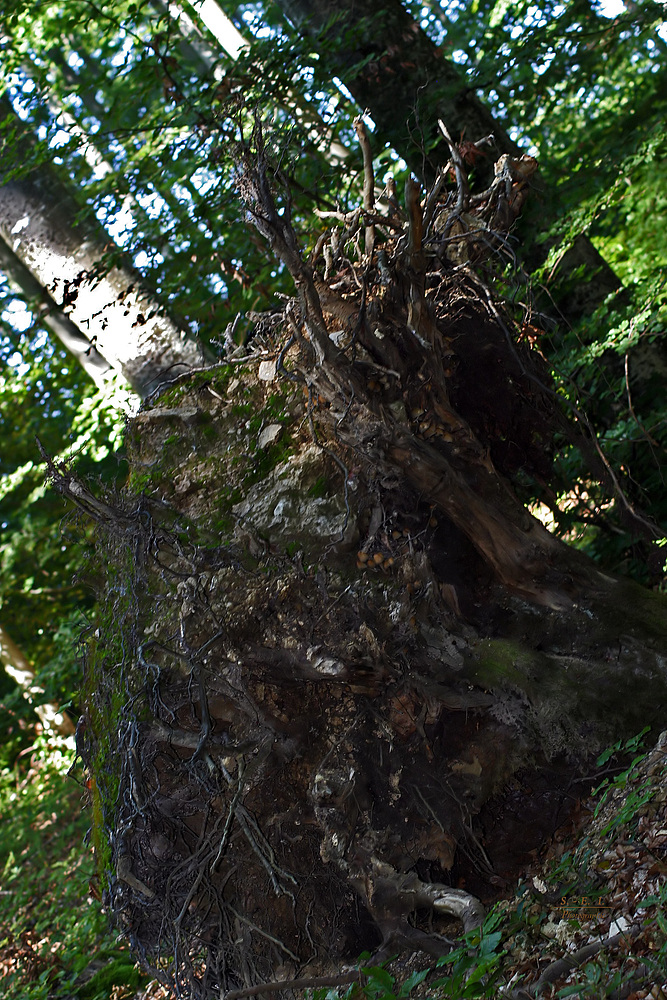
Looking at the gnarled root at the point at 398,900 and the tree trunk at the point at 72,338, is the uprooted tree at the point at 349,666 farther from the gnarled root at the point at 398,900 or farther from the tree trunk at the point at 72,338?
the tree trunk at the point at 72,338

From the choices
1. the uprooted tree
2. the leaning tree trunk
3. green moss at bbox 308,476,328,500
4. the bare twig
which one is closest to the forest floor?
the uprooted tree

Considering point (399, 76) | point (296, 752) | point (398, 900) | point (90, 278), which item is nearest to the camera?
point (398, 900)

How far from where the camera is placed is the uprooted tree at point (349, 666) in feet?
11.4

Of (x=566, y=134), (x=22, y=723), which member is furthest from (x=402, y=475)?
(x=22, y=723)

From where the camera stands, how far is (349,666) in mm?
3355

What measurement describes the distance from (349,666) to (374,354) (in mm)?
1610

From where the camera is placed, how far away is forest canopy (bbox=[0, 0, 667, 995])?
3.63 metres

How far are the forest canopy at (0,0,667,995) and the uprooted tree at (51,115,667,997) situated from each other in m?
0.02

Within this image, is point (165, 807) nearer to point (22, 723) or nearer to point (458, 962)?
point (458, 962)

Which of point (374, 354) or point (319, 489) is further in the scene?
point (319, 489)

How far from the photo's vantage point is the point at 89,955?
5508mm

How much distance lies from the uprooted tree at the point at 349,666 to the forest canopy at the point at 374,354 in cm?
2

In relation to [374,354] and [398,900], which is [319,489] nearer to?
[374,354]

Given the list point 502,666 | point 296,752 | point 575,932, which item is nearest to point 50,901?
point 296,752
